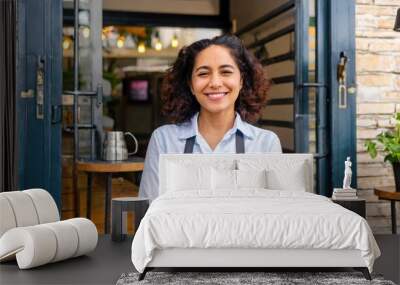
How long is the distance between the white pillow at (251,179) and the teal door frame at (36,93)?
62.4 inches

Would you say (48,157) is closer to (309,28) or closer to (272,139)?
(272,139)

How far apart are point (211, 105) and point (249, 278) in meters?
1.85

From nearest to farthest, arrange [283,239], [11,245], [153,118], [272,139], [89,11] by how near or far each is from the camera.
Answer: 1. [283,239]
2. [11,245]
3. [272,139]
4. [89,11]
5. [153,118]

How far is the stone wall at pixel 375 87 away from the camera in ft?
16.7

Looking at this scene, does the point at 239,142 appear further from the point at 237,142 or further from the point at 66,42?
the point at 66,42

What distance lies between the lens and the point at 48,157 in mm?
4656

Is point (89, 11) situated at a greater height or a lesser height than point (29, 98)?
greater

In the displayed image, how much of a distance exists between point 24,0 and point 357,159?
9.14 ft

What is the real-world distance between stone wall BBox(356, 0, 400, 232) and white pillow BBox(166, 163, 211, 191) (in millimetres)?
1853

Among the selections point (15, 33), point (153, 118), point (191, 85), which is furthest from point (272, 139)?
point (153, 118)

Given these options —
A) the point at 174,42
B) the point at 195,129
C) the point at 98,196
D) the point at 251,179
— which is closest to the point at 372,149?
the point at 195,129

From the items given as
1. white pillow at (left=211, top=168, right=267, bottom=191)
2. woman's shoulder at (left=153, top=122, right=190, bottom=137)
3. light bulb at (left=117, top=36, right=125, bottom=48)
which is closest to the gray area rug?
white pillow at (left=211, top=168, right=267, bottom=191)

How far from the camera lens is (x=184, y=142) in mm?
4387

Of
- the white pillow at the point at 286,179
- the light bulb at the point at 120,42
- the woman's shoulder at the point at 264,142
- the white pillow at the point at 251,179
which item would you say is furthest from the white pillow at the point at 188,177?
the light bulb at the point at 120,42
